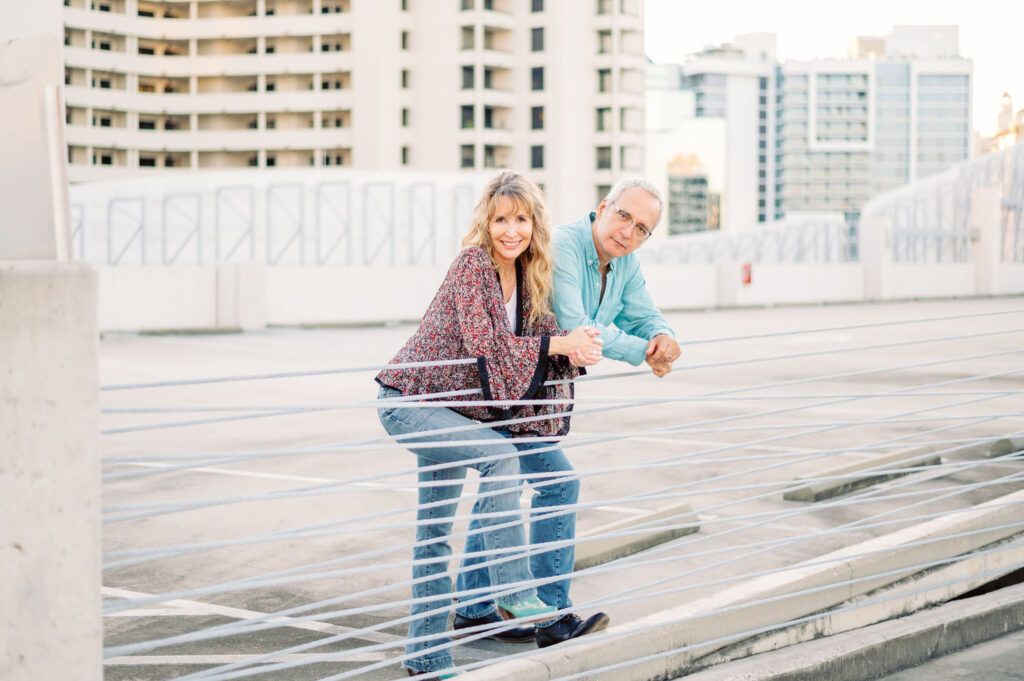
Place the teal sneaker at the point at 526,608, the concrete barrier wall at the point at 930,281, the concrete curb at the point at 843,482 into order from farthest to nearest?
the concrete barrier wall at the point at 930,281
the concrete curb at the point at 843,482
the teal sneaker at the point at 526,608

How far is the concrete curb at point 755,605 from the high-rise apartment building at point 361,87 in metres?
68.3

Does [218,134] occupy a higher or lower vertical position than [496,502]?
higher

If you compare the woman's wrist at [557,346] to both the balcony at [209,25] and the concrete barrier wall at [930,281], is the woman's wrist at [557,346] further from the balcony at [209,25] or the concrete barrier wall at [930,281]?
the balcony at [209,25]

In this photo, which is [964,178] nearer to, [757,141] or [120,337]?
[120,337]

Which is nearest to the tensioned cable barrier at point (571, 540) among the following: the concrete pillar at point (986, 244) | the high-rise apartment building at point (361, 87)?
the concrete pillar at point (986, 244)

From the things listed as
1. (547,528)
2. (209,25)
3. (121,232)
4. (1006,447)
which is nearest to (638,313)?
(547,528)

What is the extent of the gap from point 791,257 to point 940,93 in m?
140

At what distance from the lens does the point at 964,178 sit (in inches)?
2285

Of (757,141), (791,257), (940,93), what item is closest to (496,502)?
(791,257)

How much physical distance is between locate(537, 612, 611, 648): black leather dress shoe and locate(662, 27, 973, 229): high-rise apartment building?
163012 mm

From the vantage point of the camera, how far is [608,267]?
4719mm

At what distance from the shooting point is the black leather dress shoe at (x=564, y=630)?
13.9ft

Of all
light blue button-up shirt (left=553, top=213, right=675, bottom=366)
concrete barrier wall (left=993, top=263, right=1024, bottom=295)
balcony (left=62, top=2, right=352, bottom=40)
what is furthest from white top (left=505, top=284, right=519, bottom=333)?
balcony (left=62, top=2, right=352, bottom=40)

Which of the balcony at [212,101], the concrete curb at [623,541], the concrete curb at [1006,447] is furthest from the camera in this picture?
the balcony at [212,101]
